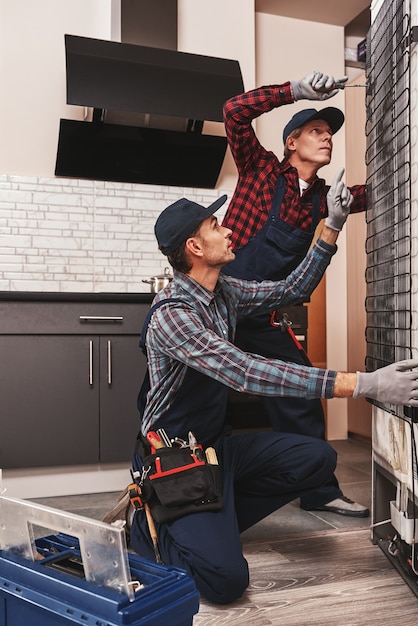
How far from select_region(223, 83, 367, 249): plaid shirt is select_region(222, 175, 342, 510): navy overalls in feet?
0.11

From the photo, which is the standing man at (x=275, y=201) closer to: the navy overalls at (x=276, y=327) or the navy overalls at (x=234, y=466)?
the navy overalls at (x=276, y=327)

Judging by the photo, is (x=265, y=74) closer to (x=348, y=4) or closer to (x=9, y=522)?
(x=348, y=4)

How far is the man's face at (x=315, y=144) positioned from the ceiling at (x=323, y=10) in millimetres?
1916

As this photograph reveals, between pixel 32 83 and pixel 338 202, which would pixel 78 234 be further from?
pixel 338 202

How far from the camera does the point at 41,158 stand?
322 cm

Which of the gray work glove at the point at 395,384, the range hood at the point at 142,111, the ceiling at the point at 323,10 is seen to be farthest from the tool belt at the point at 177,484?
the ceiling at the point at 323,10

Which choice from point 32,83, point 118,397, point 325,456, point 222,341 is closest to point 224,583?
point 325,456

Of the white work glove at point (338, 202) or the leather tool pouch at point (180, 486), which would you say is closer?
the leather tool pouch at point (180, 486)

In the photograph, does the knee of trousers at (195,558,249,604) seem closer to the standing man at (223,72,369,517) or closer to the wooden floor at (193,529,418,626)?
the wooden floor at (193,529,418,626)

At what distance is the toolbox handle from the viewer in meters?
0.98

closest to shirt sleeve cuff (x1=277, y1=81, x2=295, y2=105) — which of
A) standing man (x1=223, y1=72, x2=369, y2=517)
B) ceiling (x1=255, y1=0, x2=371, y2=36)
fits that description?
standing man (x1=223, y1=72, x2=369, y2=517)

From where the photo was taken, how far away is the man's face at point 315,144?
225 centimetres

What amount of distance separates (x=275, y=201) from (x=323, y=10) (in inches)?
87.7

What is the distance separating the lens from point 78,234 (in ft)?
10.8
